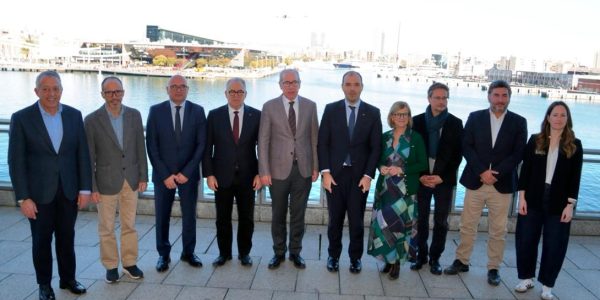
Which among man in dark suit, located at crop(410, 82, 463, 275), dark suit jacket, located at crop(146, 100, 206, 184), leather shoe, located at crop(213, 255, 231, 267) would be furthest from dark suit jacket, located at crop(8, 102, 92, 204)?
man in dark suit, located at crop(410, 82, 463, 275)

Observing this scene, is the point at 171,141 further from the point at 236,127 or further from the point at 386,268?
the point at 386,268

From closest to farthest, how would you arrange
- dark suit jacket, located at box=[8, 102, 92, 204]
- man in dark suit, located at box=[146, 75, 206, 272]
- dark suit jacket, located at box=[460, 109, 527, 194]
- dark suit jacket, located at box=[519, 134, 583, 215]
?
dark suit jacket, located at box=[8, 102, 92, 204] → dark suit jacket, located at box=[519, 134, 583, 215] → dark suit jacket, located at box=[460, 109, 527, 194] → man in dark suit, located at box=[146, 75, 206, 272]

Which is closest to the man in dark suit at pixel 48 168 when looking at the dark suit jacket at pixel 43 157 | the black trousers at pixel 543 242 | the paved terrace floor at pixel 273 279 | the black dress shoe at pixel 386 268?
the dark suit jacket at pixel 43 157

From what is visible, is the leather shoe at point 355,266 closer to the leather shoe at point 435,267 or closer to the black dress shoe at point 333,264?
the black dress shoe at point 333,264

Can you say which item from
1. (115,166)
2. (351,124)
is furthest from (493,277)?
(115,166)

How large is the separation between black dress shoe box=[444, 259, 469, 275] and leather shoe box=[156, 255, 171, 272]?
2462 mm

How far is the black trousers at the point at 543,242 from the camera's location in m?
3.41

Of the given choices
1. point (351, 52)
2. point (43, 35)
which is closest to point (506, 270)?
point (43, 35)

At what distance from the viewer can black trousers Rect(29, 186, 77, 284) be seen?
3156 millimetres

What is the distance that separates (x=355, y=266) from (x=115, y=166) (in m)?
2.19

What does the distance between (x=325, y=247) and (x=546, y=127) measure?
2269 millimetres

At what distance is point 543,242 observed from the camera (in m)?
3.51

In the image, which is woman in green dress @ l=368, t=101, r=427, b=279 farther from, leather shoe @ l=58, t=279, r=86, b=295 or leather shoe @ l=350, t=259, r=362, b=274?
leather shoe @ l=58, t=279, r=86, b=295

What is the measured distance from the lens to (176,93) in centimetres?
363
